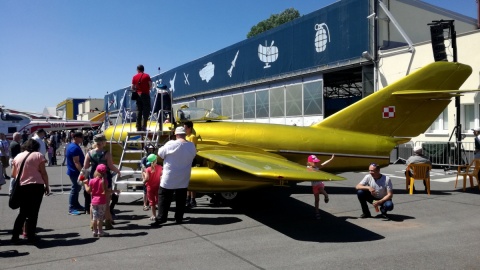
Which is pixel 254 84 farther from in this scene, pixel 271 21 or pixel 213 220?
pixel 271 21

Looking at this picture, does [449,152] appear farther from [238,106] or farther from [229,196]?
[238,106]

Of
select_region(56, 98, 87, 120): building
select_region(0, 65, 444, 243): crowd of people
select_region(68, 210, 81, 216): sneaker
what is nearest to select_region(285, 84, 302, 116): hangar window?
select_region(0, 65, 444, 243): crowd of people

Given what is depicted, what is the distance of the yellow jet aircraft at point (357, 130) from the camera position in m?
9.52

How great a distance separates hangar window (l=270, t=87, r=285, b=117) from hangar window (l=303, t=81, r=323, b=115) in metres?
2.39

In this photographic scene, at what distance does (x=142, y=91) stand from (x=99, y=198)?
159 inches

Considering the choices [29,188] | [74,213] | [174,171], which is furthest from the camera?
[74,213]

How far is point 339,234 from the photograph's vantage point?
636cm

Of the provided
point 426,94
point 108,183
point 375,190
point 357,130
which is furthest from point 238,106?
point 108,183

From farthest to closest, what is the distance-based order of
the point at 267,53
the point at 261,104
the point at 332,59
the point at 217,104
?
1. the point at 217,104
2. the point at 261,104
3. the point at 267,53
4. the point at 332,59

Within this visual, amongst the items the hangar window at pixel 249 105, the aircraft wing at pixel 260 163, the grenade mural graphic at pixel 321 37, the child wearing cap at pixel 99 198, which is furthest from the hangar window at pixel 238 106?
the child wearing cap at pixel 99 198

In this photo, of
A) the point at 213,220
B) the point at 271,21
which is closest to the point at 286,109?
the point at 213,220

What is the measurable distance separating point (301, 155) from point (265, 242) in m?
3.94

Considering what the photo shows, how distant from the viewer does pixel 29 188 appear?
588cm

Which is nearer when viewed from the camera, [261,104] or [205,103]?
[261,104]
